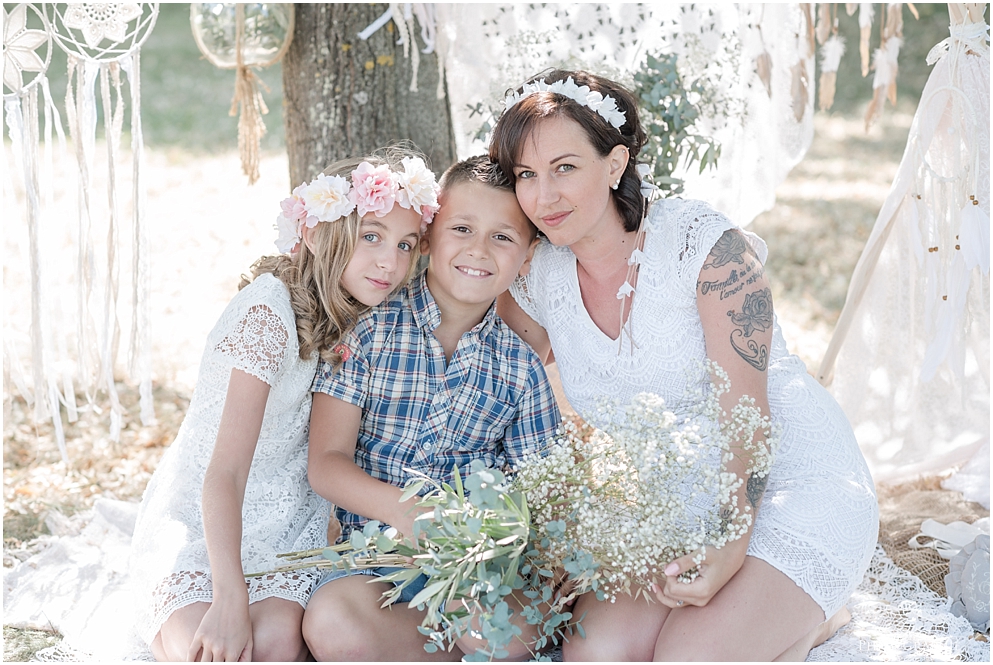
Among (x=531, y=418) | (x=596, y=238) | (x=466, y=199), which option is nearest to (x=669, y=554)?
(x=531, y=418)

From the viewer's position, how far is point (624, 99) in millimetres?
2682

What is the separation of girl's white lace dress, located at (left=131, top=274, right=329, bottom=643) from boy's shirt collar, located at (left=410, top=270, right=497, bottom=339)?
34 centimetres

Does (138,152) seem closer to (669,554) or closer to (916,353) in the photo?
(669,554)

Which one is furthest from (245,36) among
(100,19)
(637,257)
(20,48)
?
(637,257)

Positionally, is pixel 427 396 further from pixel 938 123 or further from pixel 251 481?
pixel 938 123

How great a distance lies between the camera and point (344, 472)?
2.46m

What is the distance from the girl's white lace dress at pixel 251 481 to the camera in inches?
94.0

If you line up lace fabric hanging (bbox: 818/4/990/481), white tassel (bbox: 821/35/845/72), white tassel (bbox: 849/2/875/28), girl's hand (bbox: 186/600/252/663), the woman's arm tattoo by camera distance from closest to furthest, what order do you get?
girl's hand (bbox: 186/600/252/663)
the woman's arm tattoo
lace fabric hanging (bbox: 818/4/990/481)
white tassel (bbox: 849/2/875/28)
white tassel (bbox: 821/35/845/72)

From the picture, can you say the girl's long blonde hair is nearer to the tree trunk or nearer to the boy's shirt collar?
the boy's shirt collar

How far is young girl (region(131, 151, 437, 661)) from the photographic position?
232 cm

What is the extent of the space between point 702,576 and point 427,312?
3.58 feet

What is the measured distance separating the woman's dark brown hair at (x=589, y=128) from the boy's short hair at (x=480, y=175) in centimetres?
2

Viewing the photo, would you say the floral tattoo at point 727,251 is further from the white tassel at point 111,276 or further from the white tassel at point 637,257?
the white tassel at point 111,276

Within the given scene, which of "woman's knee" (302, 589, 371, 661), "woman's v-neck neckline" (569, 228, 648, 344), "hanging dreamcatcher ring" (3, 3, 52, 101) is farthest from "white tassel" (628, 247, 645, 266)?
"hanging dreamcatcher ring" (3, 3, 52, 101)
